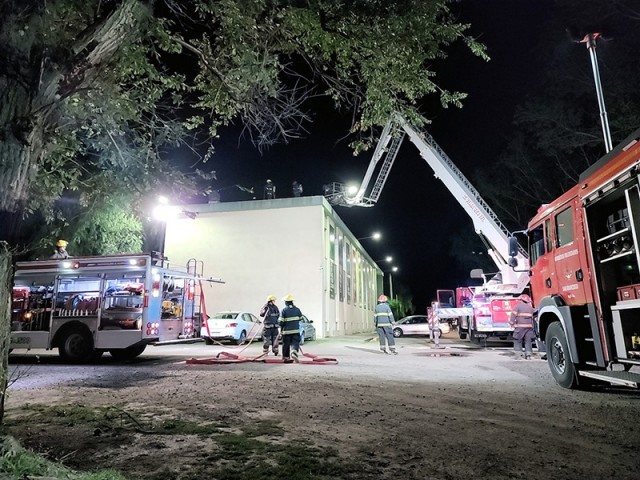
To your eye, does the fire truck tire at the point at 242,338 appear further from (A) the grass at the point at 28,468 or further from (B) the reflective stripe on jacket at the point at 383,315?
(A) the grass at the point at 28,468

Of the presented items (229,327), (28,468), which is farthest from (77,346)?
(28,468)

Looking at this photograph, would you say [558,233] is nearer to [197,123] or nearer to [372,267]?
[197,123]

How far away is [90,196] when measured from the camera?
8828mm

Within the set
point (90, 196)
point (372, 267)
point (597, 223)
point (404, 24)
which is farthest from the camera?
point (372, 267)

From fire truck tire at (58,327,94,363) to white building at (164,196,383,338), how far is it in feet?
39.4

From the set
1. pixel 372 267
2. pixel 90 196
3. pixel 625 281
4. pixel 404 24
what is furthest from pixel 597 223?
pixel 372 267

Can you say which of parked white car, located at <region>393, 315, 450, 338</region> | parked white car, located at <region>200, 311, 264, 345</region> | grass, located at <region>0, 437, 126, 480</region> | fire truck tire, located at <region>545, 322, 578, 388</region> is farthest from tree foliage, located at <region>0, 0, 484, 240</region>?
parked white car, located at <region>393, 315, 450, 338</region>

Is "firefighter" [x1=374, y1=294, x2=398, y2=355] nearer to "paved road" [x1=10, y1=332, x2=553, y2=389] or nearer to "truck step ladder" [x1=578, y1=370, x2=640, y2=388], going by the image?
"paved road" [x1=10, y1=332, x2=553, y2=389]

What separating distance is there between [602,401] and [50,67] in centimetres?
825

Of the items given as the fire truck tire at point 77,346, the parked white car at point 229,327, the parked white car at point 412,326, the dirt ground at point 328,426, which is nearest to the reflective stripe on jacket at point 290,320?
the dirt ground at point 328,426

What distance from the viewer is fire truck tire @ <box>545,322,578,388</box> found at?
24.0 ft

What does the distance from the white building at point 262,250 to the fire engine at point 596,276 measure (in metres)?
15.3

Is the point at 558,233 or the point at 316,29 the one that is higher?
the point at 316,29

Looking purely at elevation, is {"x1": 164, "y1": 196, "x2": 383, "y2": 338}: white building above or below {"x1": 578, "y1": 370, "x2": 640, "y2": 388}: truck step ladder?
above
